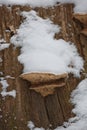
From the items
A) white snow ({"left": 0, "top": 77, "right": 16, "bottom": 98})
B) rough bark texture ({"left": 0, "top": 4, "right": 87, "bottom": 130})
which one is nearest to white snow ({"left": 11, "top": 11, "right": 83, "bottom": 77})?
rough bark texture ({"left": 0, "top": 4, "right": 87, "bottom": 130})

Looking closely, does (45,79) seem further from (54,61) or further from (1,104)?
(1,104)

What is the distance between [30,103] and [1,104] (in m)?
0.19

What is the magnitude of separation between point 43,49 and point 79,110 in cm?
47

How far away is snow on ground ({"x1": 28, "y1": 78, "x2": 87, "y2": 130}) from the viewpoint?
6.85ft

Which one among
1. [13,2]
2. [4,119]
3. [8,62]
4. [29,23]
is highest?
[13,2]

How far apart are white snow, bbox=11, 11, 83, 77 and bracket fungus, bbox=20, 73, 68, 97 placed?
46 millimetres

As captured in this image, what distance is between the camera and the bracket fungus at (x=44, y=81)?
2.01m

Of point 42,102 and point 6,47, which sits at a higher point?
point 6,47

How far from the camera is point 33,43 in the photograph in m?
2.15

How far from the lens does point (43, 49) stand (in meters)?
2.14

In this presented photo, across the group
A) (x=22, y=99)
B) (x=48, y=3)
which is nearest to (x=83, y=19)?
(x=48, y=3)

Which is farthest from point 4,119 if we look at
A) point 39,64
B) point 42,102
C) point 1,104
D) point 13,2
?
point 13,2

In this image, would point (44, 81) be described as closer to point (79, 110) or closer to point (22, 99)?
point (22, 99)

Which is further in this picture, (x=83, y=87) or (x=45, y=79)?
(x=83, y=87)
